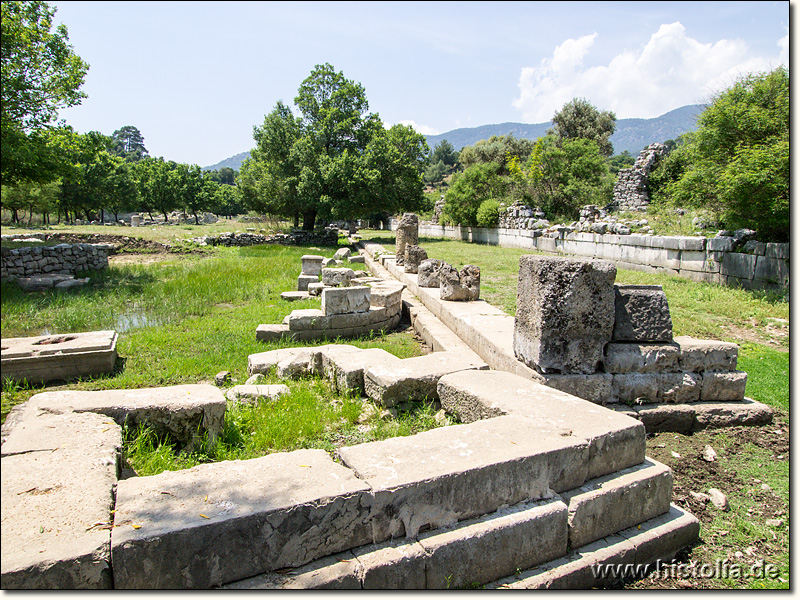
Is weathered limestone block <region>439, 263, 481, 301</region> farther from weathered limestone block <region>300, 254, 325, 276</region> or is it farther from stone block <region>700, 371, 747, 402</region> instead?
weathered limestone block <region>300, 254, 325, 276</region>

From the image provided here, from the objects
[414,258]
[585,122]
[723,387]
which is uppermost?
[585,122]

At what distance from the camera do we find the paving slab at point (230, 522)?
2.03 m

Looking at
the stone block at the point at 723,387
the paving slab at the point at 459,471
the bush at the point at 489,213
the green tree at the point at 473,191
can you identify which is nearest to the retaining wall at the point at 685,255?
the bush at the point at 489,213

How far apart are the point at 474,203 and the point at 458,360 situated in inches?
997

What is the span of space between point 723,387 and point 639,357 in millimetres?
1030

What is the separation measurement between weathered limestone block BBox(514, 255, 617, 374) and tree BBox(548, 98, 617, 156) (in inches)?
1712

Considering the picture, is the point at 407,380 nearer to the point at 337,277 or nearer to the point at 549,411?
the point at 549,411

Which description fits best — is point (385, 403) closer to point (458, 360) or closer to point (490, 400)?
point (458, 360)

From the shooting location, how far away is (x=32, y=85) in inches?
179

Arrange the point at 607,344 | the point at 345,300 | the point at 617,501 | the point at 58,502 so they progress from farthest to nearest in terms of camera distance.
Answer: the point at 345,300 → the point at 607,344 → the point at 617,501 → the point at 58,502

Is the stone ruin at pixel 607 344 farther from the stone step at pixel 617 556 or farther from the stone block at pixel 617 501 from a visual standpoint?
the stone step at pixel 617 556

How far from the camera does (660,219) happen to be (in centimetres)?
1753

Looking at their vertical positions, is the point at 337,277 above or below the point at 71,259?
below

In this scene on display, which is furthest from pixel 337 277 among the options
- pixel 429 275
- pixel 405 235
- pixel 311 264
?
pixel 405 235
